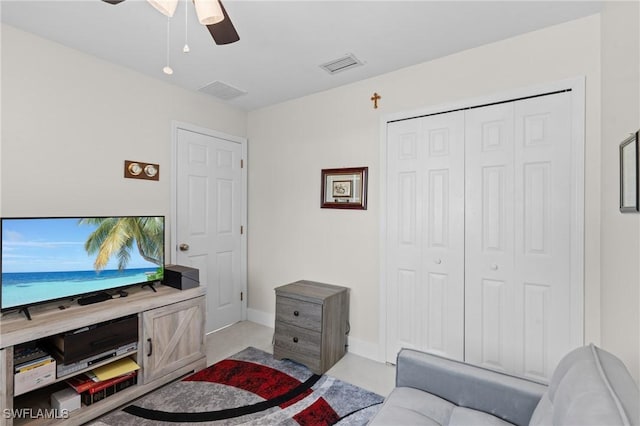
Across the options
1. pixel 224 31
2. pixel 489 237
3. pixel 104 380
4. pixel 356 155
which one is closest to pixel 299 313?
pixel 104 380

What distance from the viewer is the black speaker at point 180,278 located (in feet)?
8.25

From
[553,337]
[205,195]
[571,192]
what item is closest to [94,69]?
[205,195]

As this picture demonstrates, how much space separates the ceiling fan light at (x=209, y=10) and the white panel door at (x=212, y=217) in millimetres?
2010

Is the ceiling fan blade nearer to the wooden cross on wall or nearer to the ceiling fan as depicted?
the ceiling fan

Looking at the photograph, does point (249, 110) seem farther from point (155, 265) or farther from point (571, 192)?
point (571, 192)

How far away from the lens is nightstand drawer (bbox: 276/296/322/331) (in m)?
2.61

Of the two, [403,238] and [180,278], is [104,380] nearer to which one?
[180,278]

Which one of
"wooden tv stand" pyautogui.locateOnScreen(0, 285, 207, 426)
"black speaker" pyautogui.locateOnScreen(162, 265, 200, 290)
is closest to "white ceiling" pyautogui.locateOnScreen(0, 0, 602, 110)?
"black speaker" pyautogui.locateOnScreen(162, 265, 200, 290)

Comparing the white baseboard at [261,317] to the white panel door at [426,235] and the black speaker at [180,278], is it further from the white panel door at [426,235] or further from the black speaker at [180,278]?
the white panel door at [426,235]

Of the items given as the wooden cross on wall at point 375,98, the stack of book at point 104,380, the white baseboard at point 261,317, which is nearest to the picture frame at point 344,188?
the wooden cross on wall at point 375,98

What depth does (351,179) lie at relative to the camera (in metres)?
2.99

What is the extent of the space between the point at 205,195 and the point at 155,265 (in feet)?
3.35

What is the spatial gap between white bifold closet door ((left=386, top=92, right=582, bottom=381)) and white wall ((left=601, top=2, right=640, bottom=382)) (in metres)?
0.22

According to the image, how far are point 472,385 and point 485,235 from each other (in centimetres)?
117
